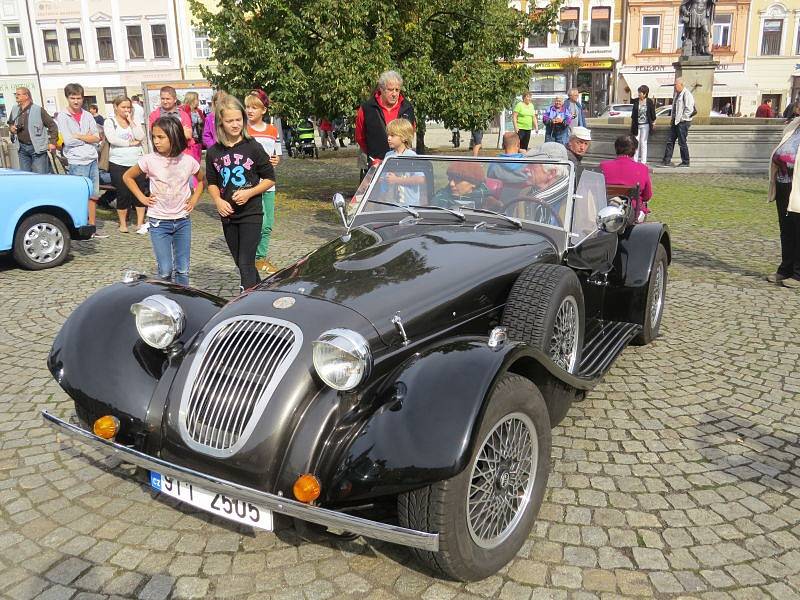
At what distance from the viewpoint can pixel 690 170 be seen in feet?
53.4

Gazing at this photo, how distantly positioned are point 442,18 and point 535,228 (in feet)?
26.3

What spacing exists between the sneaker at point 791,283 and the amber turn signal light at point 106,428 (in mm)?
6615

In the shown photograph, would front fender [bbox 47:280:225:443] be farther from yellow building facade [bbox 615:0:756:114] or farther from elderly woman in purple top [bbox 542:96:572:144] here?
yellow building facade [bbox 615:0:756:114]

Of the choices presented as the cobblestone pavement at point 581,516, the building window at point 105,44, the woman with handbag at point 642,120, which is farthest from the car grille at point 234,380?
the building window at point 105,44

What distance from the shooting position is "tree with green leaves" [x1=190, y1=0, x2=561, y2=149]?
9844 millimetres

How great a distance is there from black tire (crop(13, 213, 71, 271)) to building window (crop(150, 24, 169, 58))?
33741 millimetres

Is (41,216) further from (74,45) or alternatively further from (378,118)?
(74,45)

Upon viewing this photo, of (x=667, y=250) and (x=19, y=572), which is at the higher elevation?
(x=667, y=250)

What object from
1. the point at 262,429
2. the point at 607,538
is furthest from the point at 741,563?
the point at 262,429

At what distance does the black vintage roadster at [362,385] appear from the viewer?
2473 mm

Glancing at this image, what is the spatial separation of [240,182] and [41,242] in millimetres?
3876

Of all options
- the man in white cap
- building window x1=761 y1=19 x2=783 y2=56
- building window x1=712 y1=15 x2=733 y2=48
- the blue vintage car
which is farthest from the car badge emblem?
building window x1=761 y1=19 x2=783 y2=56

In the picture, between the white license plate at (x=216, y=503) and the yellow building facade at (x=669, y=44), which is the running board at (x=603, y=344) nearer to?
the white license plate at (x=216, y=503)

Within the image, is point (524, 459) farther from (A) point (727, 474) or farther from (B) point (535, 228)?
(B) point (535, 228)
